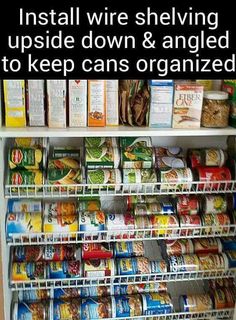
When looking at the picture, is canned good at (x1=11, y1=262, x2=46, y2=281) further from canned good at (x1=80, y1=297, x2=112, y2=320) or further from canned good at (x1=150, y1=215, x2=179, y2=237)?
canned good at (x1=150, y1=215, x2=179, y2=237)

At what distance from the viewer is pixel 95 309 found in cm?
153

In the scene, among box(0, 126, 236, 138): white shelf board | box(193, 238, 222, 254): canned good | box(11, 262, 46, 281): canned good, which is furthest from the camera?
box(193, 238, 222, 254): canned good

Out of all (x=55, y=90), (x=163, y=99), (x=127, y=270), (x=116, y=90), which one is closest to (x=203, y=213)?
(x=127, y=270)

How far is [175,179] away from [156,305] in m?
0.53

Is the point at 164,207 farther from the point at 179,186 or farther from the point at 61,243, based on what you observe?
the point at 61,243

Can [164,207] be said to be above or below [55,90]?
below

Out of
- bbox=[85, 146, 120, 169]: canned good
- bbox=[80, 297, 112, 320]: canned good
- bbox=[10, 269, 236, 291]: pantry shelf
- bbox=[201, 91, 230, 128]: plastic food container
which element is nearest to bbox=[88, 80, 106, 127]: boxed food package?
bbox=[85, 146, 120, 169]: canned good

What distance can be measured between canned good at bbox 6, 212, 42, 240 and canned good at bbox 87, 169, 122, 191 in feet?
0.77

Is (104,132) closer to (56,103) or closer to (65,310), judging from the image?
(56,103)

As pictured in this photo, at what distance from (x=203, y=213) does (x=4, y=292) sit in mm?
785

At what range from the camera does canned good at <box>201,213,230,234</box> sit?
4.83 ft

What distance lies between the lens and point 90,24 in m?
1.19

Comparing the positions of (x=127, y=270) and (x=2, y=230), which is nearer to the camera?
(x=2, y=230)

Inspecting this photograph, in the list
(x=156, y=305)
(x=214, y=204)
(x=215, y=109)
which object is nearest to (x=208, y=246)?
(x=214, y=204)
